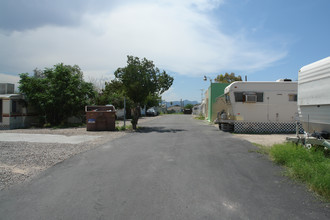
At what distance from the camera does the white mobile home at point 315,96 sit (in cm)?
691

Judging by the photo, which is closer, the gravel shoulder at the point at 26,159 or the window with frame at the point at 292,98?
the gravel shoulder at the point at 26,159

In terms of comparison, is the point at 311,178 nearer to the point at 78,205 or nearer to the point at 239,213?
the point at 239,213

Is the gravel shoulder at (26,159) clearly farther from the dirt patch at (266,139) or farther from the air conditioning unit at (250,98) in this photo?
the air conditioning unit at (250,98)

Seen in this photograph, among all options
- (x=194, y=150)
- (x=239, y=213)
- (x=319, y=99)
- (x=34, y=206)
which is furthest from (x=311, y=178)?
(x=34, y=206)

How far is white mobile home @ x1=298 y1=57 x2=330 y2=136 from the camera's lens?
22.7ft

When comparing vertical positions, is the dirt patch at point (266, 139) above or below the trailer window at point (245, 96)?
below

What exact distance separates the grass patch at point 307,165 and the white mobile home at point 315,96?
844 mm

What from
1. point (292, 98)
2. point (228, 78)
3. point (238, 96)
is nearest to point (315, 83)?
point (238, 96)

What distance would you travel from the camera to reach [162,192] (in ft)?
15.2

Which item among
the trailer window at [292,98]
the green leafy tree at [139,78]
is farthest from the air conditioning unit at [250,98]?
the green leafy tree at [139,78]

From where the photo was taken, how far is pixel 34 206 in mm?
4035

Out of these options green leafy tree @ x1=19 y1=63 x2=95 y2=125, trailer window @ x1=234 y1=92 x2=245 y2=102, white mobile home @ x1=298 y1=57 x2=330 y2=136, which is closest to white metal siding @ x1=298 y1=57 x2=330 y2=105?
white mobile home @ x1=298 y1=57 x2=330 y2=136

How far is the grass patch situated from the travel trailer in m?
8.08

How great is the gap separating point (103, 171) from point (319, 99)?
6.39 meters
